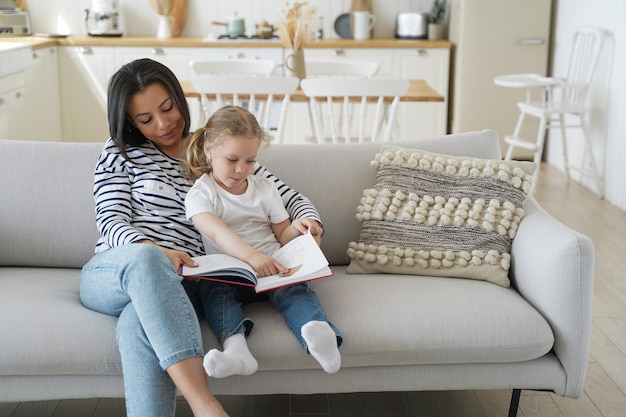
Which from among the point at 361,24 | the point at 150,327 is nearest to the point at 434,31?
the point at 361,24

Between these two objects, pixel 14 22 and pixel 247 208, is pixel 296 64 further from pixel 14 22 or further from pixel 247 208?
pixel 14 22

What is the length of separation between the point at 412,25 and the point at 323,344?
4614 mm

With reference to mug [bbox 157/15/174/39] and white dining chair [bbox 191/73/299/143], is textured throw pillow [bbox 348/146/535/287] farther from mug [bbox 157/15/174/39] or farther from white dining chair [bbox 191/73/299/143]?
mug [bbox 157/15/174/39]

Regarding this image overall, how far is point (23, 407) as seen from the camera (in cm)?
230

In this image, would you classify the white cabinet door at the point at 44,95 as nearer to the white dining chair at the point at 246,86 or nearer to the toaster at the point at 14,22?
the toaster at the point at 14,22

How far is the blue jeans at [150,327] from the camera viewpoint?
1751 millimetres

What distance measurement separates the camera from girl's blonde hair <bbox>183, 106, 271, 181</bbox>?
6.77 ft

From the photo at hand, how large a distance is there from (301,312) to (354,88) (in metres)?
1.93

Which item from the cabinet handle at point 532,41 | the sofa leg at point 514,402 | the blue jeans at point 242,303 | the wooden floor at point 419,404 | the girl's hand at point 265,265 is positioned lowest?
the wooden floor at point 419,404

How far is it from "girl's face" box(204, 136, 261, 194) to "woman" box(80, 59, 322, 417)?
0.50 feet

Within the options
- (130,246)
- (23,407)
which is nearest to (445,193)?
(130,246)

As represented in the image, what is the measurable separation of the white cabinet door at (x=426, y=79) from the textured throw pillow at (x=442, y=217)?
11.9ft

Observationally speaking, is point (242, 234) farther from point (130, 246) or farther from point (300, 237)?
point (130, 246)

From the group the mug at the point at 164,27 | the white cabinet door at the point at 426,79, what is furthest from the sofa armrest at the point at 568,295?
the mug at the point at 164,27
